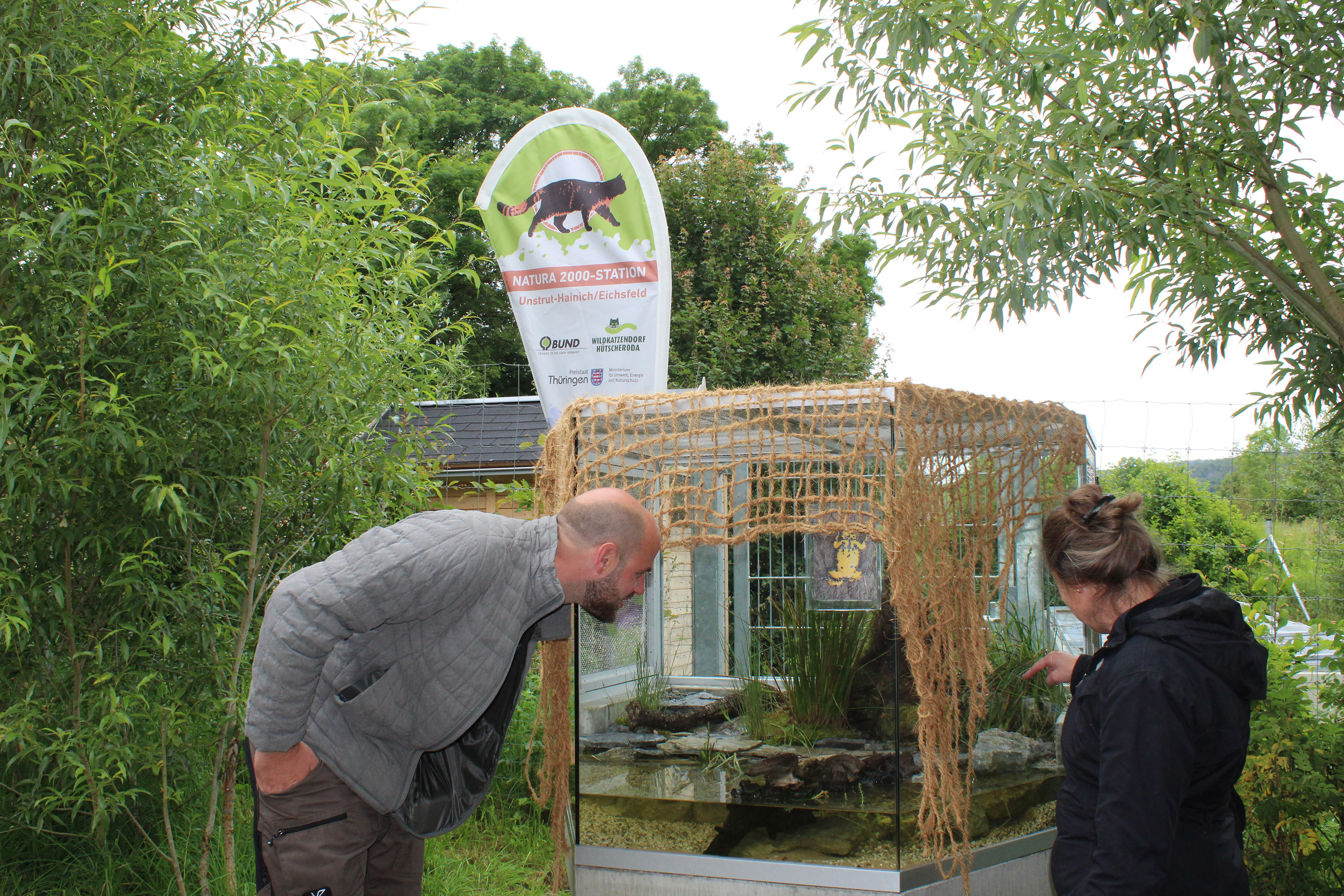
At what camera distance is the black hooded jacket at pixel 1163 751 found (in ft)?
4.75

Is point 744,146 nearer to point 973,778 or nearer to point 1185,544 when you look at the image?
point 1185,544

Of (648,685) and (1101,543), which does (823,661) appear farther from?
(1101,543)

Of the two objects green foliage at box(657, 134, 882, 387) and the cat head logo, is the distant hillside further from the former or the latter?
green foliage at box(657, 134, 882, 387)

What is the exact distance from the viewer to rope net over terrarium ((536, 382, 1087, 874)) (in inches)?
107

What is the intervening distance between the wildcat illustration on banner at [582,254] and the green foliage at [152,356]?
1071 millimetres

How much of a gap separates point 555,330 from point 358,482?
4.20 ft

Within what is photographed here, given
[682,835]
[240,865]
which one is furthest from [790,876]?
[240,865]

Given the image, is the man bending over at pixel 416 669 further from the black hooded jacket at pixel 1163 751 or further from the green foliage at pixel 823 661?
the green foliage at pixel 823 661

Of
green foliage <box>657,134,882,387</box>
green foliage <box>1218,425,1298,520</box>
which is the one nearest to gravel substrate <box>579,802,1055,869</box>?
green foliage <box>1218,425,1298,520</box>

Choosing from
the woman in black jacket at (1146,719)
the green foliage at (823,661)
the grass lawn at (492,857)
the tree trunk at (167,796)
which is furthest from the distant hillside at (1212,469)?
the tree trunk at (167,796)

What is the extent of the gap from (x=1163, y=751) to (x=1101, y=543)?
15.8 inches

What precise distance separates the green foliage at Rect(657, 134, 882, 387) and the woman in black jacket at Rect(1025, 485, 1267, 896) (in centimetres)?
1156

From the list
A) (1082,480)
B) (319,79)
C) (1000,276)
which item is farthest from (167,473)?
(1082,480)

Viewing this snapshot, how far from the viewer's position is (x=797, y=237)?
4.02 meters
